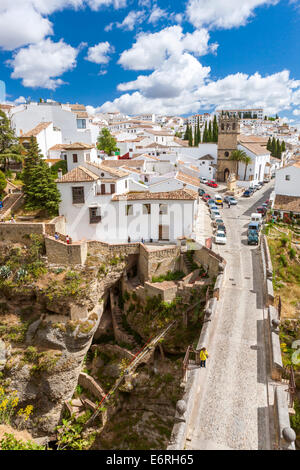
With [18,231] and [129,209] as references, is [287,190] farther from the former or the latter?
[18,231]

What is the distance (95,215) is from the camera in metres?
25.1

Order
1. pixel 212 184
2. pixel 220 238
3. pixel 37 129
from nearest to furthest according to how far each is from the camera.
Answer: pixel 220 238, pixel 37 129, pixel 212 184

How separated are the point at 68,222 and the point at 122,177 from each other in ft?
20.3

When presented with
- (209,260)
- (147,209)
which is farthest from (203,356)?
(147,209)

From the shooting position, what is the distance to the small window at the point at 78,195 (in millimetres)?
24391

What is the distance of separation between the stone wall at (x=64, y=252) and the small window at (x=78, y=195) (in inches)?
152

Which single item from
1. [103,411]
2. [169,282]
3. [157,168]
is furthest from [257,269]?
[157,168]

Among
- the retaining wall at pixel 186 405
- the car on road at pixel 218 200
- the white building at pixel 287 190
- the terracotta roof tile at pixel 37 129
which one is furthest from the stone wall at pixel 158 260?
the terracotta roof tile at pixel 37 129

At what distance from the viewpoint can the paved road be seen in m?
9.71

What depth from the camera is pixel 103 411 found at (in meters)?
20.8

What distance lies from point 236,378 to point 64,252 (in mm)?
15386

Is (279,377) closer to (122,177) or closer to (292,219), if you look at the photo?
(122,177)

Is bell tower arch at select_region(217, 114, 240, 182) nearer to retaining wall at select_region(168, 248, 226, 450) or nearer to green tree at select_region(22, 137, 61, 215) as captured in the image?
green tree at select_region(22, 137, 61, 215)

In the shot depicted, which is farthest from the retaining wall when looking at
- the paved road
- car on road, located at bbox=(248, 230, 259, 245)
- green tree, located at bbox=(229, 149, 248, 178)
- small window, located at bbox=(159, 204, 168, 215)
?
green tree, located at bbox=(229, 149, 248, 178)
